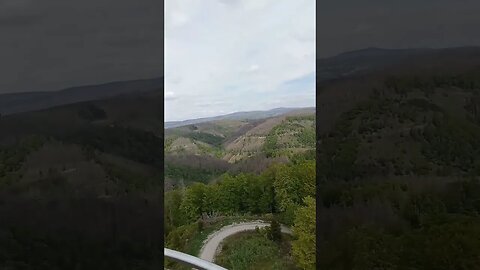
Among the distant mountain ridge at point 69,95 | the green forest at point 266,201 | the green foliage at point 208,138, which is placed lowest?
the green forest at point 266,201

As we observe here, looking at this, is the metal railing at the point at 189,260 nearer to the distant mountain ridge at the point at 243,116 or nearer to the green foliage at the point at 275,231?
the green foliage at the point at 275,231

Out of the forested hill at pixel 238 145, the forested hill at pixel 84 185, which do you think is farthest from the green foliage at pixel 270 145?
the forested hill at pixel 84 185

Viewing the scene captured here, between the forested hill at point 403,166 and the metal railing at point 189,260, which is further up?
the forested hill at point 403,166

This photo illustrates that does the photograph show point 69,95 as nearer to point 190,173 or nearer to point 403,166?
point 190,173

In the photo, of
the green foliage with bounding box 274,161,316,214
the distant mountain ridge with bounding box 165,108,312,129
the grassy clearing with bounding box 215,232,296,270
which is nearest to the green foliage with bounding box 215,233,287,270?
the grassy clearing with bounding box 215,232,296,270

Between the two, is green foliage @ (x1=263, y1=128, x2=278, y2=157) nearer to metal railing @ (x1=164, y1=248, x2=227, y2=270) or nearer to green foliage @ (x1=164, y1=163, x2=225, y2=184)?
green foliage @ (x1=164, y1=163, x2=225, y2=184)

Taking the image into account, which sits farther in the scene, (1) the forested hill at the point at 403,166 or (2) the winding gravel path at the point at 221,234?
(2) the winding gravel path at the point at 221,234
